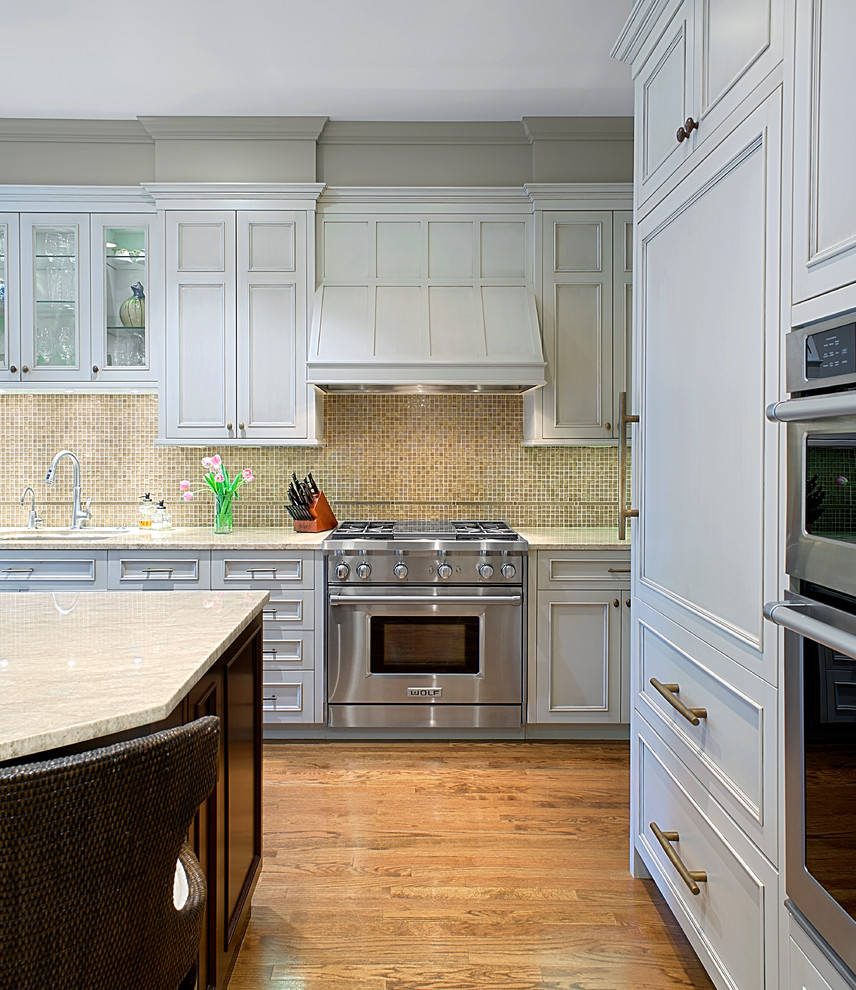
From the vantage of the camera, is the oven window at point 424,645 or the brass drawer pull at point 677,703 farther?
the oven window at point 424,645

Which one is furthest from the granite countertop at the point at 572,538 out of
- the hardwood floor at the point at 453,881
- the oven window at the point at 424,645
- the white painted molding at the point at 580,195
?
the white painted molding at the point at 580,195

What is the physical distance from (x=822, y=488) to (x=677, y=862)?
1120 mm

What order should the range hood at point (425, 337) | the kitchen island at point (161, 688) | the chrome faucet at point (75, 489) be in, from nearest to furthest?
the kitchen island at point (161, 688) → the range hood at point (425, 337) → the chrome faucet at point (75, 489)

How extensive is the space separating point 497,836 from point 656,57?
2491 millimetres

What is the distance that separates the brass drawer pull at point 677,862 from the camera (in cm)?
171

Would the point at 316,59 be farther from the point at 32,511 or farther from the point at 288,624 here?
the point at 32,511

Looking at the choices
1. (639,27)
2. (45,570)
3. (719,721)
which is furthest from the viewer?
(45,570)

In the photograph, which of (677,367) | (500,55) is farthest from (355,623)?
(500,55)

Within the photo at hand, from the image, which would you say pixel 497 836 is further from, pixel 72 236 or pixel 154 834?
Answer: pixel 72 236

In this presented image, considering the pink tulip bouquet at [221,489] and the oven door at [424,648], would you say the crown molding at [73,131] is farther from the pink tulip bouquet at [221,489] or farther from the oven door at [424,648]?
the oven door at [424,648]

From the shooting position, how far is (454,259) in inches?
141

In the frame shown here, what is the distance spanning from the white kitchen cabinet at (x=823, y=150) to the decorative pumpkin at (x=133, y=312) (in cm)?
312

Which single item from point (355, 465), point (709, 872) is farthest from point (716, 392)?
point (355, 465)

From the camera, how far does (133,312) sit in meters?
3.58
